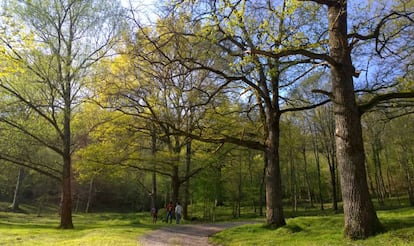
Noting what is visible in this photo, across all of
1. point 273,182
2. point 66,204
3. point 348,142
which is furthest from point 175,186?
point 348,142

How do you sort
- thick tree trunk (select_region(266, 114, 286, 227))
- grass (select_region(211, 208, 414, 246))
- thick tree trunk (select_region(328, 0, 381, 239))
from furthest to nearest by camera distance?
thick tree trunk (select_region(266, 114, 286, 227)), thick tree trunk (select_region(328, 0, 381, 239)), grass (select_region(211, 208, 414, 246))

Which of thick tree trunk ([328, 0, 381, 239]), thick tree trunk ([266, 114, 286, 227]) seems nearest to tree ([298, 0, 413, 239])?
thick tree trunk ([328, 0, 381, 239])

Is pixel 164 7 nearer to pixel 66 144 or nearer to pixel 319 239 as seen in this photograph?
pixel 319 239

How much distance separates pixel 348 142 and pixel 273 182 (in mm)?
4582

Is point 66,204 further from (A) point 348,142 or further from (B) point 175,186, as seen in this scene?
(A) point 348,142

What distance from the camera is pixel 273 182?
473 inches

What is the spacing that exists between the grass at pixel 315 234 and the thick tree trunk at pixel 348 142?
412mm

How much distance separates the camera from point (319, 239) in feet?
27.3

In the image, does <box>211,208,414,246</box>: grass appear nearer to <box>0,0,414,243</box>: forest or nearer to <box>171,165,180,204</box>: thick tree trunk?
<box>0,0,414,243</box>: forest

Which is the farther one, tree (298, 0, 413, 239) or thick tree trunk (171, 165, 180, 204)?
thick tree trunk (171, 165, 180, 204)

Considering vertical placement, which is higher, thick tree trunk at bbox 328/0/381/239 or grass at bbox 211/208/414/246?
thick tree trunk at bbox 328/0/381/239

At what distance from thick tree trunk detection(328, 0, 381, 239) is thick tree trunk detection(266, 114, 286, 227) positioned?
13.7 feet

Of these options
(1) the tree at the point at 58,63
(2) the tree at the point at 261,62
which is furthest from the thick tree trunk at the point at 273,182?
(1) the tree at the point at 58,63

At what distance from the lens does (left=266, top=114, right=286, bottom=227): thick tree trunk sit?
38.3ft
